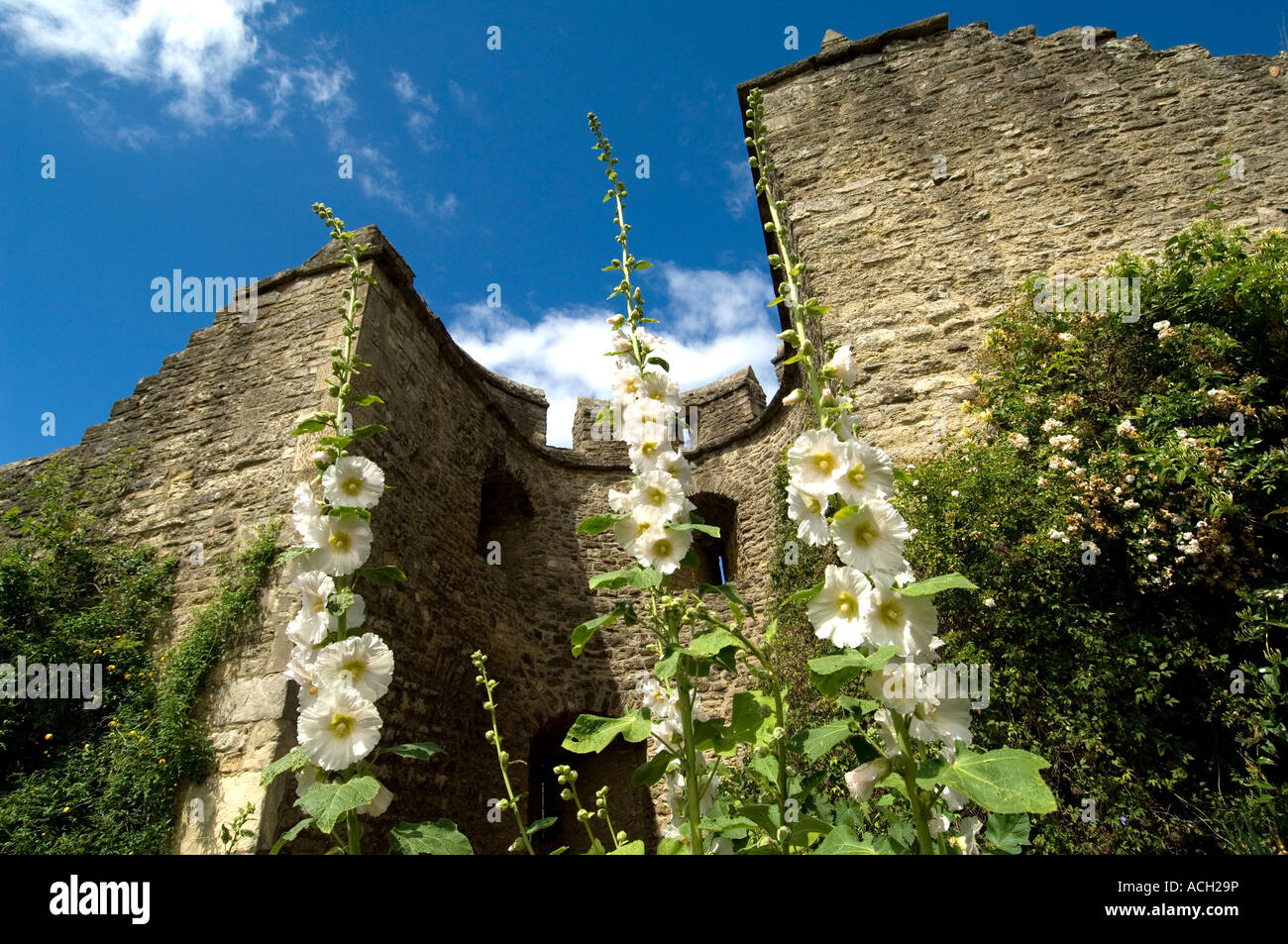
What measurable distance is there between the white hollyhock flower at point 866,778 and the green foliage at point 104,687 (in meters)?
4.89

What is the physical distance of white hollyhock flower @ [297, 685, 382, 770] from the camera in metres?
1.38

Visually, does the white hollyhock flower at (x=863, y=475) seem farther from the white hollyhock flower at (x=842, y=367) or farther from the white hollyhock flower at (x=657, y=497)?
the white hollyhock flower at (x=657, y=497)

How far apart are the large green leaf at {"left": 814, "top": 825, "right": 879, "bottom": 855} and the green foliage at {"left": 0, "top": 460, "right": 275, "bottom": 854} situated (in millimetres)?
4876

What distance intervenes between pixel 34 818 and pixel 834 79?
29.5 ft

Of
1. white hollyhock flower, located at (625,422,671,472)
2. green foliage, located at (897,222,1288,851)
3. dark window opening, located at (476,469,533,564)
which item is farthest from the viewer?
dark window opening, located at (476,469,533,564)

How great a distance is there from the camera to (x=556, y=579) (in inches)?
346

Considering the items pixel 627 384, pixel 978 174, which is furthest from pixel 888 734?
pixel 978 174

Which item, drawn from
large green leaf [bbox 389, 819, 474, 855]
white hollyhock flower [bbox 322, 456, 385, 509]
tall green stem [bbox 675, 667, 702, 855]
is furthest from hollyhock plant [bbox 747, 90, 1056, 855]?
white hollyhock flower [bbox 322, 456, 385, 509]

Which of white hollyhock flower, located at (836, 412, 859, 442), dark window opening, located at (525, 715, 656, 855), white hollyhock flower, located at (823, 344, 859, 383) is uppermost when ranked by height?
white hollyhock flower, located at (823, 344, 859, 383)

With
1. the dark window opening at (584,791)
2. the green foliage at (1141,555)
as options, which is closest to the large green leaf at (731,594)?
the green foliage at (1141,555)

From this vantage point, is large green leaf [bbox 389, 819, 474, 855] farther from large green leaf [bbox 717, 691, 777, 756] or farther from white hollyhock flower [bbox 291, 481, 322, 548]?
white hollyhock flower [bbox 291, 481, 322, 548]

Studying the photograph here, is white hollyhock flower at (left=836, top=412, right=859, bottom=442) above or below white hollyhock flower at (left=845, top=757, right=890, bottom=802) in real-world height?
above
